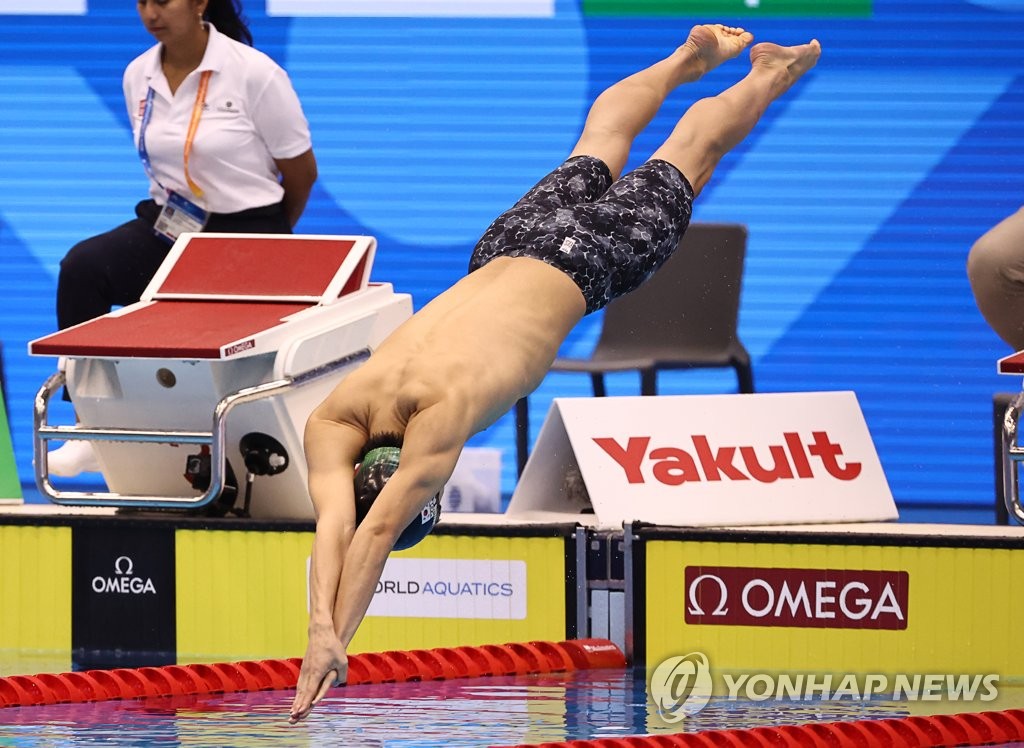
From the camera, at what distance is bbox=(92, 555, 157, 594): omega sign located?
6070mm

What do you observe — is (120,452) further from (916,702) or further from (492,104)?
(492,104)

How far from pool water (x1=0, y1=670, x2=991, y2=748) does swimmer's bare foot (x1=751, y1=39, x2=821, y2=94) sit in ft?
6.17

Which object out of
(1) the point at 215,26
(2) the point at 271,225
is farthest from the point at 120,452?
(1) the point at 215,26

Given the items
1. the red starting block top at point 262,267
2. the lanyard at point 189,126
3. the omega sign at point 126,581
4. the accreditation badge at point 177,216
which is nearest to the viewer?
the omega sign at point 126,581

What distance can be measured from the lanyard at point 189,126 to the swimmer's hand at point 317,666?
2.99 m

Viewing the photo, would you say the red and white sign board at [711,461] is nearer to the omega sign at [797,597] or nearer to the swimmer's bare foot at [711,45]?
the omega sign at [797,597]

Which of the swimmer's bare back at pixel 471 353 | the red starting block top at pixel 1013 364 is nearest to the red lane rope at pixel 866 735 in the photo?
the swimmer's bare back at pixel 471 353

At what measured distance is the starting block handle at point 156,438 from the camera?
227 inches

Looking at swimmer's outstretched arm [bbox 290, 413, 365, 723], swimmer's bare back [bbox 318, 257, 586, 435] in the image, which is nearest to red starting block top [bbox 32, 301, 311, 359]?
swimmer's bare back [bbox 318, 257, 586, 435]

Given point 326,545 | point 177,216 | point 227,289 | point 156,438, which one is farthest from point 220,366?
point 326,545

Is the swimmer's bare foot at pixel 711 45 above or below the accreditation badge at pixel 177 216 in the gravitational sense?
above

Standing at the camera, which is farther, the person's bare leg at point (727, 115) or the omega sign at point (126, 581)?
the omega sign at point (126, 581)

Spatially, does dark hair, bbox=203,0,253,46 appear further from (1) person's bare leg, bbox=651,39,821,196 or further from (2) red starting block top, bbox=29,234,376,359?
(1) person's bare leg, bbox=651,39,821,196

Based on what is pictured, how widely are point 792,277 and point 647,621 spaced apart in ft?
11.3
